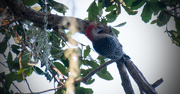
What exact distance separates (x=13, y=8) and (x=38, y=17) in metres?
0.37

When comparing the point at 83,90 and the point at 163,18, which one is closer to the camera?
the point at 83,90

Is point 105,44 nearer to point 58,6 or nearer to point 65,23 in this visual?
point 65,23

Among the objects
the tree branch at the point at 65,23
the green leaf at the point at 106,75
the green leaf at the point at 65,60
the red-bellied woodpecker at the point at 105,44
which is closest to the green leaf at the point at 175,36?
the tree branch at the point at 65,23

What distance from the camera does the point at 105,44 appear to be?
287cm

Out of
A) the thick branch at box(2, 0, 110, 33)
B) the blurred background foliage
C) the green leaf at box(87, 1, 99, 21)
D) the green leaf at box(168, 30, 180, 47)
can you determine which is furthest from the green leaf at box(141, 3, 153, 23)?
the green leaf at box(87, 1, 99, 21)

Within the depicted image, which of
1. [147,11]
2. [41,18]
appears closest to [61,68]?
[41,18]

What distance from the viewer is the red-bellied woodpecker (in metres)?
2.52

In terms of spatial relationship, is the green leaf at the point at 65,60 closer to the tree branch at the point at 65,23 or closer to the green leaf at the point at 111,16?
the tree branch at the point at 65,23

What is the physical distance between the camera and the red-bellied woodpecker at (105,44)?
2.52m

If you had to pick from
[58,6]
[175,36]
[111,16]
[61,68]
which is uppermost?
[58,6]

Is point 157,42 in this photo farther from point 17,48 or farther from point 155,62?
point 17,48

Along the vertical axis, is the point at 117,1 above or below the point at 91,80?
above

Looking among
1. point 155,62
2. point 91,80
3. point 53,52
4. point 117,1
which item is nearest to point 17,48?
point 53,52

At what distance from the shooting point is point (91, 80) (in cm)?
217
